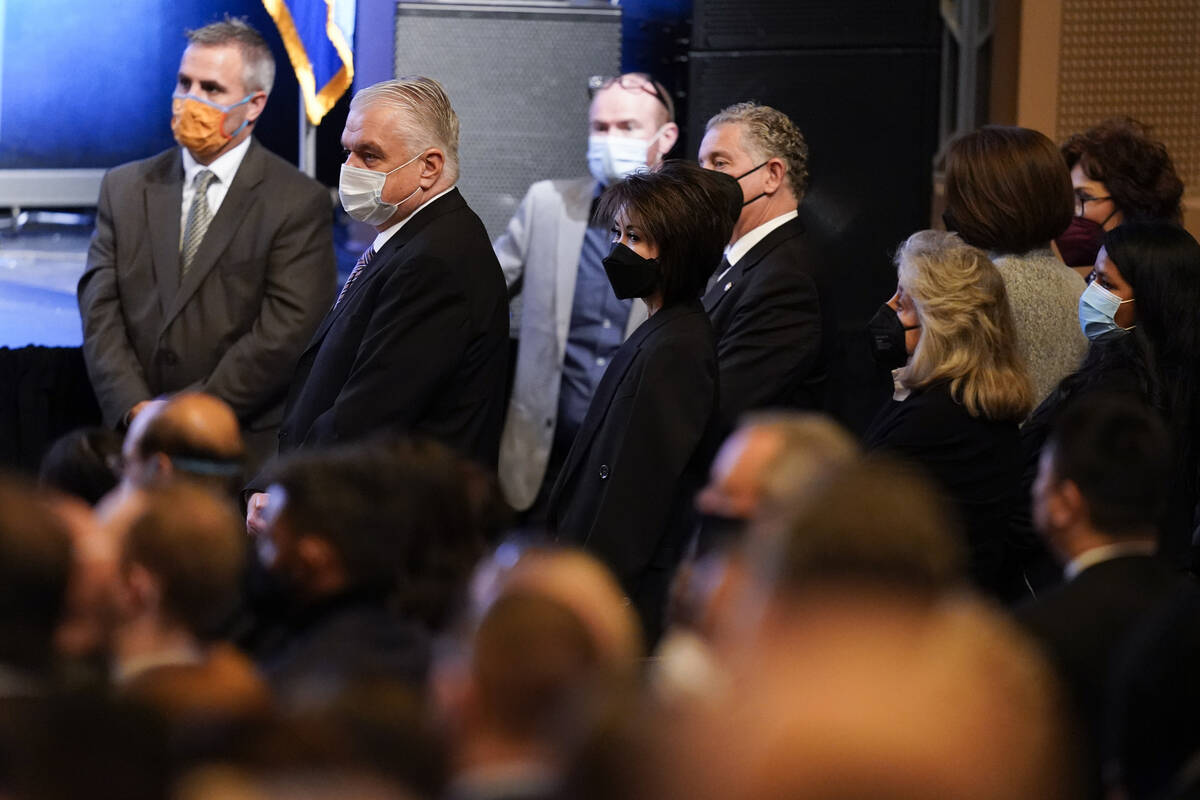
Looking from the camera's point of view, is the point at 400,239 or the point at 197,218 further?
the point at 197,218

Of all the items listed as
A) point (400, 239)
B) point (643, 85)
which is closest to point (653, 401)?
point (400, 239)

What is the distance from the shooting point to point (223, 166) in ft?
15.0

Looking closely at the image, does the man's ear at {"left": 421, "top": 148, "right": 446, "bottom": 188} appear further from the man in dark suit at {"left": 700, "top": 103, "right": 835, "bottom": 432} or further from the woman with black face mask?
the man in dark suit at {"left": 700, "top": 103, "right": 835, "bottom": 432}

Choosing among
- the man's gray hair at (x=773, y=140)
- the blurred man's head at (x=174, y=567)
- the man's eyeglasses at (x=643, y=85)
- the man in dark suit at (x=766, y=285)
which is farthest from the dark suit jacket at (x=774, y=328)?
the blurred man's head at (x=174, y=567)

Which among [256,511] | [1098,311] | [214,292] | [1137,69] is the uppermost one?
[1137,69]

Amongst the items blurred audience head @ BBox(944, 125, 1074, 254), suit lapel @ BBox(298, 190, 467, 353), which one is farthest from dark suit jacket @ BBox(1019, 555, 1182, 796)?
suit lapel @ BBox(298, 190, 467, 353)

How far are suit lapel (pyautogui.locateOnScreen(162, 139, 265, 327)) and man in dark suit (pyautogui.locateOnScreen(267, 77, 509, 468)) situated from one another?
0.84 m

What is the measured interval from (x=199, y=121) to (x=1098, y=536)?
9.52 ft

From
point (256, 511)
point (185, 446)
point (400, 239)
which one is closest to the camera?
point (185, 446)

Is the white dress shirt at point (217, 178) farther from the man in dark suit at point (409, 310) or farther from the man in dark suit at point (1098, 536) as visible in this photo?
the man in dark suit at point (1098, 536)

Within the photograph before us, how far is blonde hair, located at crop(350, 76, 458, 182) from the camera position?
368cm

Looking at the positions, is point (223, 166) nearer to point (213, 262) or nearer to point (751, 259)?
point (213, 262)

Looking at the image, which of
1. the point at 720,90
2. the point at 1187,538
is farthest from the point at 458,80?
the point at 1187,538

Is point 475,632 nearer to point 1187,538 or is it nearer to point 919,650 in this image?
point 919,650
